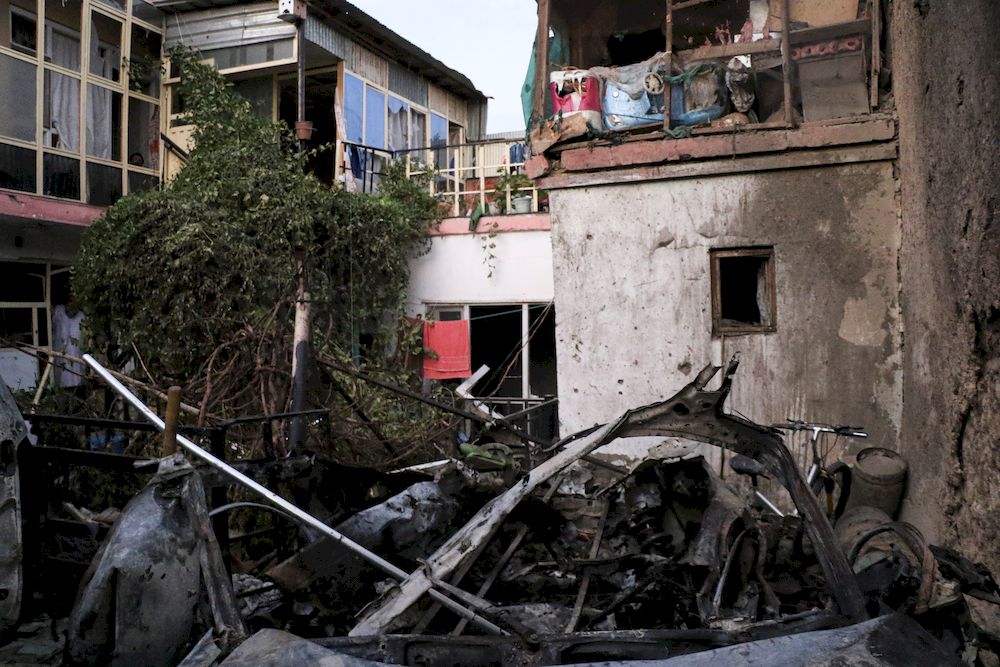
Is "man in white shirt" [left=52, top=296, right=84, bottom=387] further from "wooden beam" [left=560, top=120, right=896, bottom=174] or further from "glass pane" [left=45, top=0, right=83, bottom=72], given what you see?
"wooden beam" [left=560, top=120, right=896, bottom=174]

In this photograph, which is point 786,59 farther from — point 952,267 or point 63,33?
point 63,33

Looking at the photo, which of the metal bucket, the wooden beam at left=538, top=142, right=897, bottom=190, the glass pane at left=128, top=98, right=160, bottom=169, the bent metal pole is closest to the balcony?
the wooden beam at left=538, top=142, right=897, bottom=190

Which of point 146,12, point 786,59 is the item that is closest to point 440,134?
point 146,12

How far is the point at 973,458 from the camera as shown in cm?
438

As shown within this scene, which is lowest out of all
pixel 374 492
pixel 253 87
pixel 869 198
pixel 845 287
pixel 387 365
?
pixel 374 492

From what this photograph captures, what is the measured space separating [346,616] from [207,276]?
267 inches

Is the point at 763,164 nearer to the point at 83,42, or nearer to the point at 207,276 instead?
the point at 207,276

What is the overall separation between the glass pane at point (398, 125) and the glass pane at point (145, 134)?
4.64 meters

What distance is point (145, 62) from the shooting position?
533 inches

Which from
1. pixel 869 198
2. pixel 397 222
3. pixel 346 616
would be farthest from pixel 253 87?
pixel 346 616

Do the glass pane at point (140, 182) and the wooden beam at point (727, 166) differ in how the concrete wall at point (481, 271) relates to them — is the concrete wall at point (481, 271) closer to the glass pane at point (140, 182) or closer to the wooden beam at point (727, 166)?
the wooden beam at point (727, 166)

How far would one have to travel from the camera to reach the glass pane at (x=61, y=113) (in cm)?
1180

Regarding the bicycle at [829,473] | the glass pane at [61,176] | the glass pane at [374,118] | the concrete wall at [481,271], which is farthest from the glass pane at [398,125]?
the bicycle at [829,473]

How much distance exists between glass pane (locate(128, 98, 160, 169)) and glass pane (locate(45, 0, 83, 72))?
1.36m
